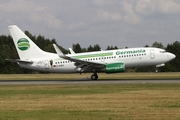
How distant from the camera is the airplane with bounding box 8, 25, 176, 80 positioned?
128ft

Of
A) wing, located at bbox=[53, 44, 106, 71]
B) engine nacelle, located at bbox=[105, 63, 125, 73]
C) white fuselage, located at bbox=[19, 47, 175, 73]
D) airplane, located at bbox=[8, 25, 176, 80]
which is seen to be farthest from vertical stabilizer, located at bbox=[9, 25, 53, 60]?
engine nacelle, located at bbox=[105, 63, 125, 73]

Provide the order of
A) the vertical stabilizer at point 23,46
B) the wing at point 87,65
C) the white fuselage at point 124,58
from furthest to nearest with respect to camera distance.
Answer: the vertical stabilizer at point 23,46, the white fuselage at point 124,58, the wing at point 87,65

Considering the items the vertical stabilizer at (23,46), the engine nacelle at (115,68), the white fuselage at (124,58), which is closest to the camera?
the engine nacelle at (115,68)

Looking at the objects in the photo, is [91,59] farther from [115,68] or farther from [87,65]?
[115,68]

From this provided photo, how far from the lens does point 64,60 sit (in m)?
41.3

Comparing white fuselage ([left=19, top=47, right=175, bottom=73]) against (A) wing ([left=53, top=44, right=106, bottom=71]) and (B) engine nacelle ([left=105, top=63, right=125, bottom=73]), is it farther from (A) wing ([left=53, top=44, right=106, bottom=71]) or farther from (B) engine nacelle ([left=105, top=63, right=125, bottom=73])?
(B) engine nacelle ([left=105, top=63, right=125, bottom=73])

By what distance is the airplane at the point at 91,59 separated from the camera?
38969 mm

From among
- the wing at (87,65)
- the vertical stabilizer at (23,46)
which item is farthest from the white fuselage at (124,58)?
the vertical stabilizer at (23,46)

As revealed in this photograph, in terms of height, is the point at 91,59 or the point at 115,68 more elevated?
the point at 91,59

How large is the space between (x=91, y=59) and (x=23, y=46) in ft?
34.7

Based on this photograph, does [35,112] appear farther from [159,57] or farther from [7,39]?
[7,39]

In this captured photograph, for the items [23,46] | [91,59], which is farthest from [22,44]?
[91,59]

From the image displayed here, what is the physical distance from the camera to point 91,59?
133 ft

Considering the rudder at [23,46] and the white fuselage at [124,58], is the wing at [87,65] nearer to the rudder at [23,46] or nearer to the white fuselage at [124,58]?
the white fuselage at [124,58]
